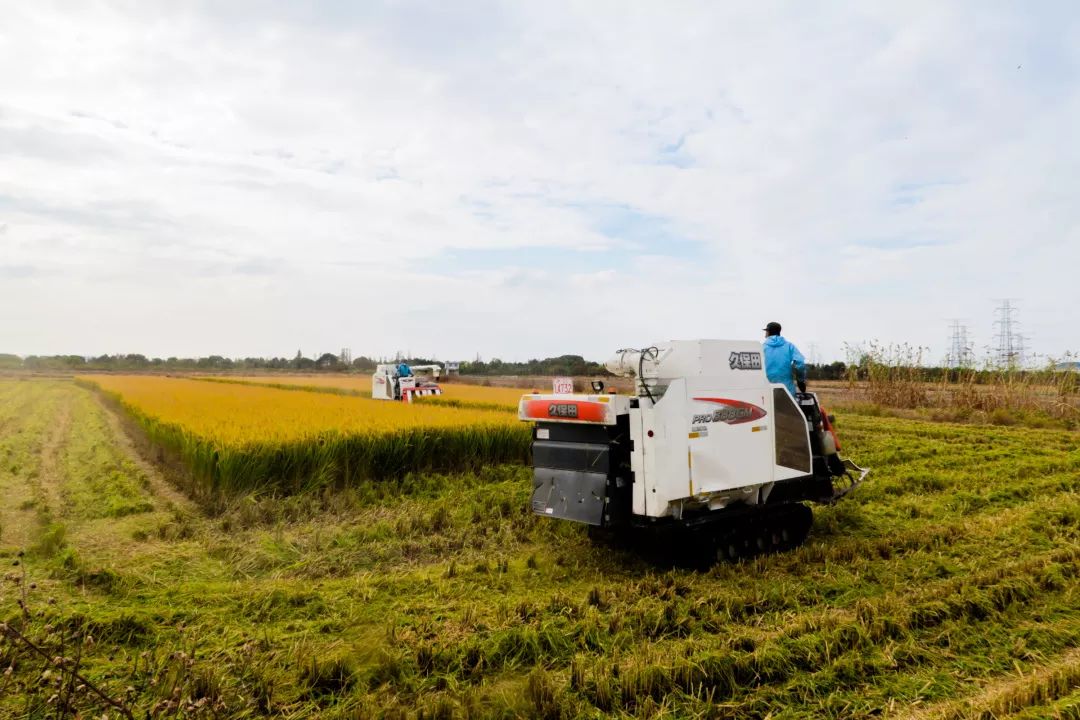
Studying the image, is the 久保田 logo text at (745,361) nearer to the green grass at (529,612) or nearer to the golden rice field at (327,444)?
the green grass at (529,612)

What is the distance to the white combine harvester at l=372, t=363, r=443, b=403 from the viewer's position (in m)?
19.9

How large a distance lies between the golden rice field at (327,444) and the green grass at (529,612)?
0.54m

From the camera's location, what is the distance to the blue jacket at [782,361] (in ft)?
24.9

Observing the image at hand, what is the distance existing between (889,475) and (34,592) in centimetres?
1144

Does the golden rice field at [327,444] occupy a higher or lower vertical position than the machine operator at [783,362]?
lower

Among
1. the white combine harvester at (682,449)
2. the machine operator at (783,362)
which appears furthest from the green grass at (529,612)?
the machine operator at (783,362)

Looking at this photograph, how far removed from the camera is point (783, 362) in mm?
7578

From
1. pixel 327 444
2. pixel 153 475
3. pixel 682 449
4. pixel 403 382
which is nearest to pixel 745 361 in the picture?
pixel 682 449

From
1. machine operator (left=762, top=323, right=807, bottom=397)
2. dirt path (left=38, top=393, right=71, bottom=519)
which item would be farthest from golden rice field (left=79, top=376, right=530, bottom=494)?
machine operator (left=762, top=323, right=807, bottom=397)

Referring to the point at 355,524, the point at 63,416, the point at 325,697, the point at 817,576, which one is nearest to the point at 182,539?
the point at 355,524

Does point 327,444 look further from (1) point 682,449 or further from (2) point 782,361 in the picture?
(2) point 782,361

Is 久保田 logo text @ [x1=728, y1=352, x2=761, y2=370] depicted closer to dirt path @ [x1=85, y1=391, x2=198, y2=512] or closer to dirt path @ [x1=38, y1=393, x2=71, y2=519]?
dirt path @ [x1=85, y1=391, x2=198, y2=512]

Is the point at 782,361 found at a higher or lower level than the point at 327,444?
higher

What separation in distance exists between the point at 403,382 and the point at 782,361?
46.5 feet
